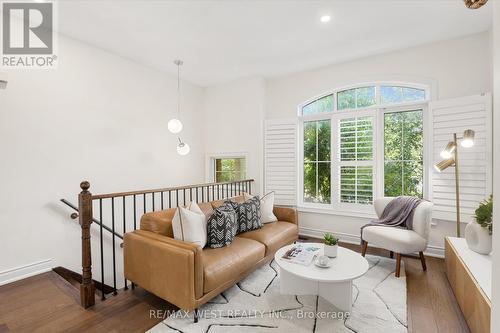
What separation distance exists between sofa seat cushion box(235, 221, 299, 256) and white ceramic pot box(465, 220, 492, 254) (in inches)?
71.9

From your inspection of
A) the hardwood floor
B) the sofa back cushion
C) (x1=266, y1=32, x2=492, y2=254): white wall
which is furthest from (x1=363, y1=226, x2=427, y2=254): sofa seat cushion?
the sofa back cushion

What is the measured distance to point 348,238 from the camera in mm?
3836

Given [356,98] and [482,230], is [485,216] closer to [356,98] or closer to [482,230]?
[482,230]

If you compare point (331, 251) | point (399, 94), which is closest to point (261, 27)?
point (399, 94)

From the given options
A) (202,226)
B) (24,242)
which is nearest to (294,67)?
(202,226)

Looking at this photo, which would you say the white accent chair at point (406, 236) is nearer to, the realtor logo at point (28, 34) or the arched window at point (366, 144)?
the arched window at point (366, 144)

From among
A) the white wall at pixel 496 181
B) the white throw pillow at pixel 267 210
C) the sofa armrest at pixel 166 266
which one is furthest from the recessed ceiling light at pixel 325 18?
the sofa armrest at pixel 166 266

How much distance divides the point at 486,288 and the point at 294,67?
11.6ft

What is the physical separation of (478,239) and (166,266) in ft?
9.17

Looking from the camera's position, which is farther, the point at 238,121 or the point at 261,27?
the point at 238,121

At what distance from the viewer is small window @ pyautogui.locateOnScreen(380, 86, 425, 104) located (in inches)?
136

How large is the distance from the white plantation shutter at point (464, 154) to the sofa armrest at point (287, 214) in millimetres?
1771

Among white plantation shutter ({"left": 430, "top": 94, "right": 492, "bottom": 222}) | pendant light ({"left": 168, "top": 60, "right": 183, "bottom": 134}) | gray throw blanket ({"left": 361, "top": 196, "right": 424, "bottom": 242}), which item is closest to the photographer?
white plantation shutter ({"left": 430, "top": 94, "right": 492, "bottom": 222})

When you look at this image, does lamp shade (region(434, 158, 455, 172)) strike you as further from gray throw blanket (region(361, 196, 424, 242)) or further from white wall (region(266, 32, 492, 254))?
white wall (region(266, 32, 492, 254))
